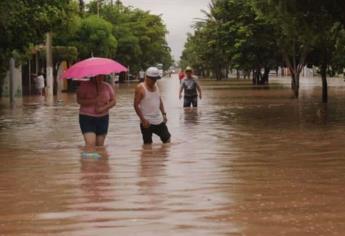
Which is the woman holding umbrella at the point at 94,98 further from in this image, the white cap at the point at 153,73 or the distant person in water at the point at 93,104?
the white cap at the point at 153,73

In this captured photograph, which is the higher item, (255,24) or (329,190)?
(255,24)

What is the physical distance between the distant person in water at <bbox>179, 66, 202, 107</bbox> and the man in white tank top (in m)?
9.22

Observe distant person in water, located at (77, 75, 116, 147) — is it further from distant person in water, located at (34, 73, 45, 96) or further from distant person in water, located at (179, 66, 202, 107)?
distant person in water, located at (34, 73, 45, 96)

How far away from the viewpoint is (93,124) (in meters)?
11.8

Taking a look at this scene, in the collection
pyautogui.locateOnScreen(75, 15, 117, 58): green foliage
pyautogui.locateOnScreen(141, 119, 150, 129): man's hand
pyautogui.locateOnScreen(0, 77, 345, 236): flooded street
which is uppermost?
pyautogui.locateOnScreen(75, 15, 117, 58): green foliage

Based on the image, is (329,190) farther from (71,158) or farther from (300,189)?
(71,158)

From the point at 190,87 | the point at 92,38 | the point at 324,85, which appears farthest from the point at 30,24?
the point at 92,38

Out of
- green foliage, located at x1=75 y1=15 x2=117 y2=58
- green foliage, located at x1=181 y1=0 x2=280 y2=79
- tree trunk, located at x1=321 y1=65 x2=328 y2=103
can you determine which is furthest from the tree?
green foliage, located at x1=75 y1=15 x2=117 y2=58

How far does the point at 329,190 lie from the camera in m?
8.32

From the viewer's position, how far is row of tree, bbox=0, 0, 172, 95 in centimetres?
2117

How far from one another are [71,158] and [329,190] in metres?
4.80

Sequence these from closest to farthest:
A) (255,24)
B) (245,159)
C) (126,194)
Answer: (126,194) → (245,159) → (255,24)

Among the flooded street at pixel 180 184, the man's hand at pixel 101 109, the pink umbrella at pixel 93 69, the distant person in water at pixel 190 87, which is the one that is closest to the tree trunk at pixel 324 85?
the distant person in water at pixel 190 87

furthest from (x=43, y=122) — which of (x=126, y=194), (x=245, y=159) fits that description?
(x=126, y=194)
